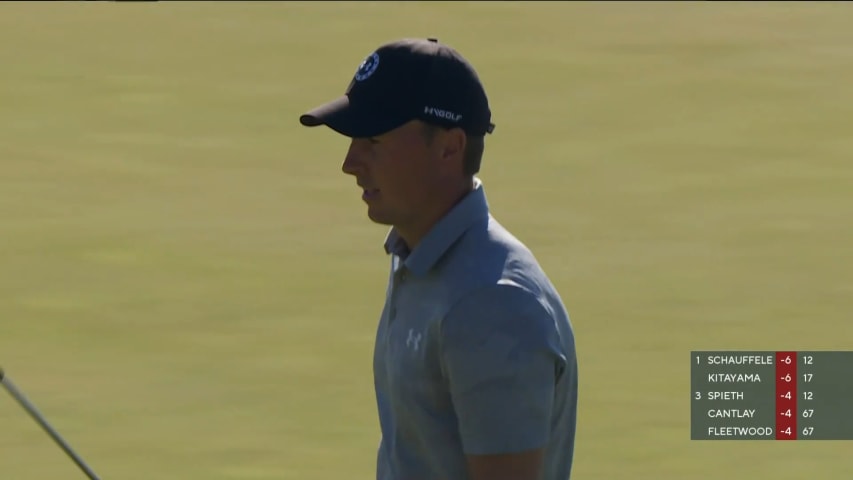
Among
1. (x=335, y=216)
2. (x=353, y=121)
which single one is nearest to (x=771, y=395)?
(x=335, y=216)

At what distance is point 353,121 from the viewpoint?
3.30 meters

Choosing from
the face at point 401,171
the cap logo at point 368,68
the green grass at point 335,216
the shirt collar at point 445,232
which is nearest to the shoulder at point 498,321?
the shirt collar at point 445,232

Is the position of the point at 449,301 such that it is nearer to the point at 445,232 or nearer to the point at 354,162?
the point at 445,232

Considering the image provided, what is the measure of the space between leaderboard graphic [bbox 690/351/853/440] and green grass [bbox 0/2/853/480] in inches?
3.7

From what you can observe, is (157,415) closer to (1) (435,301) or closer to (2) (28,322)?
(2) (28,322)

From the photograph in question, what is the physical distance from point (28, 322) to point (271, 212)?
6.08ft

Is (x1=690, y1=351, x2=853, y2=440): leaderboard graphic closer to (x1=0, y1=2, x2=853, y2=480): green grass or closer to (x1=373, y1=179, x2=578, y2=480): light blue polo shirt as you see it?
(x1=0, y1=2, x2=853, y2=480): green grass

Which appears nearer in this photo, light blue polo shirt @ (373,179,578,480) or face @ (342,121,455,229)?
light blue polo shirt @ (373,179,578,480)

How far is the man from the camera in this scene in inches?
Answer: 122

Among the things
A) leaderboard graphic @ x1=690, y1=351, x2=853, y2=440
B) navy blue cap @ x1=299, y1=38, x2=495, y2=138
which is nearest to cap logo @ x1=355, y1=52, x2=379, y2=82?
Answer: navy blue cap @ x1=299, y1=38, x2=495, y2=138

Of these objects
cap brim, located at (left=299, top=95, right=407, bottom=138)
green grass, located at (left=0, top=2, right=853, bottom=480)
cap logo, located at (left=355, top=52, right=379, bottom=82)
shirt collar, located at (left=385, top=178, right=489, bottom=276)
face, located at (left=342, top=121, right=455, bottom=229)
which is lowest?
green grass, located at (left=0, top=2, right=853, bottom=480)

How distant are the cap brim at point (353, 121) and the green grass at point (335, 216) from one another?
3.48 m

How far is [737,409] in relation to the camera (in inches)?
283

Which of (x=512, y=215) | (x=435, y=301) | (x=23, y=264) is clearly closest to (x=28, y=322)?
(x=23, y=264)
